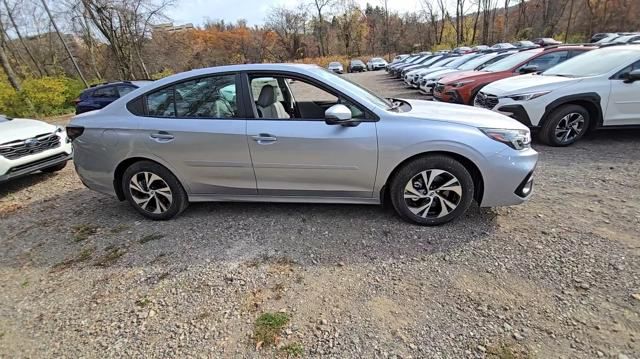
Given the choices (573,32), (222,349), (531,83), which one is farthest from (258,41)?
(222,349)

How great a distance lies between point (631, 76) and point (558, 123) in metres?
1.10

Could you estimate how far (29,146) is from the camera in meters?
4.99

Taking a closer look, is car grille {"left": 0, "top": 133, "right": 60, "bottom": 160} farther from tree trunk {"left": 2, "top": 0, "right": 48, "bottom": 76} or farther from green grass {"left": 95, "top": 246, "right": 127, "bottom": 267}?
tree trunk {"left": 2, "top": 0, "right": 48, "bottom": 76}

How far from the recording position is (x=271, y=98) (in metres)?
3.44

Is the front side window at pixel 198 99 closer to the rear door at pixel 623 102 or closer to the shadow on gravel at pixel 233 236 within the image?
the shadow on gravel at pixel 233 236

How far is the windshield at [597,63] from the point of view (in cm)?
518

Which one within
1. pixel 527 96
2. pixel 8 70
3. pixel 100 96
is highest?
pixel 8 70

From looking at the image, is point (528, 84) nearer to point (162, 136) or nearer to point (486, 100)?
point (486, 100)

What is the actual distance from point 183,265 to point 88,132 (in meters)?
1.82

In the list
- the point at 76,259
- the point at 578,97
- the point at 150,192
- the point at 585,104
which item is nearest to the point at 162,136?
the point at 150,192

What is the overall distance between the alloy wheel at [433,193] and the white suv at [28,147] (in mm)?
5375

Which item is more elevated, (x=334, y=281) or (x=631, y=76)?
(x=631, y=76)

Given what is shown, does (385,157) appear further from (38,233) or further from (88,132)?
(38,233)

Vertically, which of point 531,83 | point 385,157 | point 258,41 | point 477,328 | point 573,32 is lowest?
point 477,328
